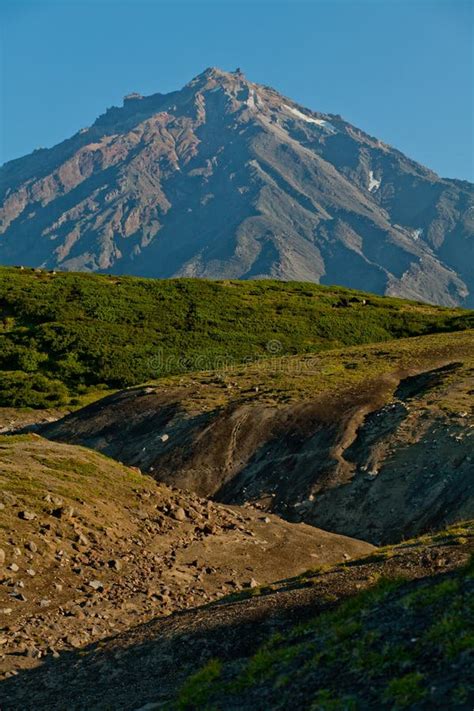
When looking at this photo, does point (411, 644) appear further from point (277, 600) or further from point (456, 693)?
point (277, 600)

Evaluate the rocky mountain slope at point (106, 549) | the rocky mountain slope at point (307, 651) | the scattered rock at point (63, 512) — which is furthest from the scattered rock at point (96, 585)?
the scattered rock at point (63, 512)

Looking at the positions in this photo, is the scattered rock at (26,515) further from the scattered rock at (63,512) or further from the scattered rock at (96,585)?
the scattered rock at (96,585)

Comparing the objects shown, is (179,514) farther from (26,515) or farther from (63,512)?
(26,515)

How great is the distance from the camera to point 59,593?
75.0 ft

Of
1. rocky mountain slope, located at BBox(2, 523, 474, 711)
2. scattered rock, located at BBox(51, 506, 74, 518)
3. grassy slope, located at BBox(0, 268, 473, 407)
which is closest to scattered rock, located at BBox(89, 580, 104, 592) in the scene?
rocky mountain slope, located at BBox(2, 523, 474, 711)

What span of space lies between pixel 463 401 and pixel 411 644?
1049 inches

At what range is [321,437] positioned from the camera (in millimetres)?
38812

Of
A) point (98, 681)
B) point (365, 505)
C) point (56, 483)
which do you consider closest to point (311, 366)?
point (365, 505)

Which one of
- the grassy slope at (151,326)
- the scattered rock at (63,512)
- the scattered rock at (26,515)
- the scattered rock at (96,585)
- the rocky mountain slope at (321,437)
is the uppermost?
the grassy slope at (151,326)

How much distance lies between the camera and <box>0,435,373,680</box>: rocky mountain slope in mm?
21688

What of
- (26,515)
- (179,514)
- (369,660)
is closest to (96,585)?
(26,515)

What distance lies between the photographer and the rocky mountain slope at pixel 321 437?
32.8 meters

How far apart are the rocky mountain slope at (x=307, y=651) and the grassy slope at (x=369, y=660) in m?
0.03

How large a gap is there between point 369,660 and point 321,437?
24522 millimetres
